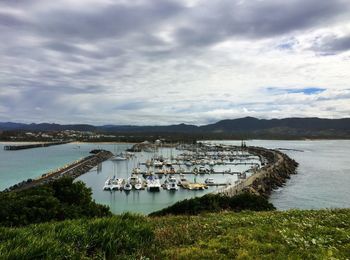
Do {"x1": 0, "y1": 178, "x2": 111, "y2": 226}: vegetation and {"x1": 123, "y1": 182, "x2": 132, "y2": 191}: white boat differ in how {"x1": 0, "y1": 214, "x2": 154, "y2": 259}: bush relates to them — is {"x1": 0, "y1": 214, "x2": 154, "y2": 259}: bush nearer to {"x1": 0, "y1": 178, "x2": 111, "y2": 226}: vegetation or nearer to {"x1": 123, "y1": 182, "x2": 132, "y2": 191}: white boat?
{"x1": 0, "y1": 178, "x2": 111, "y2": 226}: vegetation

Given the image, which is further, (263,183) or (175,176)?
(175,176)

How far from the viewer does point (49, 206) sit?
13156 mm

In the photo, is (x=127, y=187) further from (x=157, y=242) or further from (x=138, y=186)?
(x=157, y=242)

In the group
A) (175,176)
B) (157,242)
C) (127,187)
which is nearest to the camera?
(157,242)

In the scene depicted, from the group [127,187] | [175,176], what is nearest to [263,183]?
[127,187]

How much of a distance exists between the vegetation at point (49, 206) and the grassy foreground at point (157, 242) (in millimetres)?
5305

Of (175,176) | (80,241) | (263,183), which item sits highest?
(80,241)

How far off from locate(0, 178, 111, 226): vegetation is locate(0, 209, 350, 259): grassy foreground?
531 centimetres

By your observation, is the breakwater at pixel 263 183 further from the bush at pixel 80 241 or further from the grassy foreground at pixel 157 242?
the bush at pixel 80 241

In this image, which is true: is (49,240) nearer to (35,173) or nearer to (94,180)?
(94,180)

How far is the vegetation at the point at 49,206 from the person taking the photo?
39.3ft

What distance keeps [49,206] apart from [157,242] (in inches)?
329

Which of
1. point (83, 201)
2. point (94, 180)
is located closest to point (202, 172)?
point (94, 180)

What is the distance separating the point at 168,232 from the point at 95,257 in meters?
2.21
